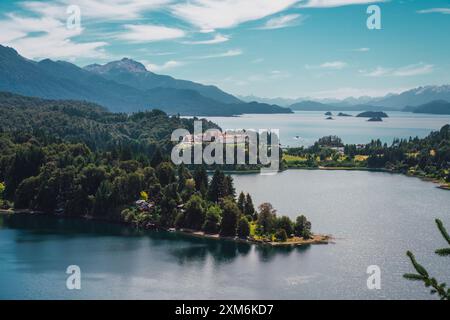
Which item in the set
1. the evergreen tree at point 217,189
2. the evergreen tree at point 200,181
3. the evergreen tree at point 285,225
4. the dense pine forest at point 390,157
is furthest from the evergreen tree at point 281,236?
the dense pine forest at point 390,157

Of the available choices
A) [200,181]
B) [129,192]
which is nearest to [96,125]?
[129,192]

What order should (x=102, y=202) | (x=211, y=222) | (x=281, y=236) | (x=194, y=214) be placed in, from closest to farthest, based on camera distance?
1. (x=281, y=236)
2. (x=211, y=222)
3. (x=194, y=214)
4. (x=102, y=202)

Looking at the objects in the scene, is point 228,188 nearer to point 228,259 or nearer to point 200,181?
point 200,181

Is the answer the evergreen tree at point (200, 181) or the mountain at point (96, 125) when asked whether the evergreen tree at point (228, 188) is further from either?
the mountain at point (96, 125)

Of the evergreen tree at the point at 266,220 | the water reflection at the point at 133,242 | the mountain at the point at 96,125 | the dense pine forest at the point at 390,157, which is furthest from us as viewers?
the mountain at the point at 96,125

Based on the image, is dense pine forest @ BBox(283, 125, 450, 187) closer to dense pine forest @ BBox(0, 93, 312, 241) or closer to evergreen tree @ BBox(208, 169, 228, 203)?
evergreen tree @ BBox(208, 169, 228, 203)

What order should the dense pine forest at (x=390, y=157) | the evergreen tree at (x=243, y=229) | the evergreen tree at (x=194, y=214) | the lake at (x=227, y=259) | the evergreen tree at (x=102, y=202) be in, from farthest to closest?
the dense pine forest at (x=390, y=157) < the evergreen tree at (x=102, y=202) < the evergreen tree at (x=194, y=214) < the evergreen tree at (x=243, y=229) < the lake at (x=227, y=259)

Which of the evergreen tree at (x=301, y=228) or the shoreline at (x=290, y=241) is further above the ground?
A: the evergreen tree at (x=301, y=228)

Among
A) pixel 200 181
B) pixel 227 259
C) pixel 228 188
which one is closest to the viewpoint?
pixel 227 259
